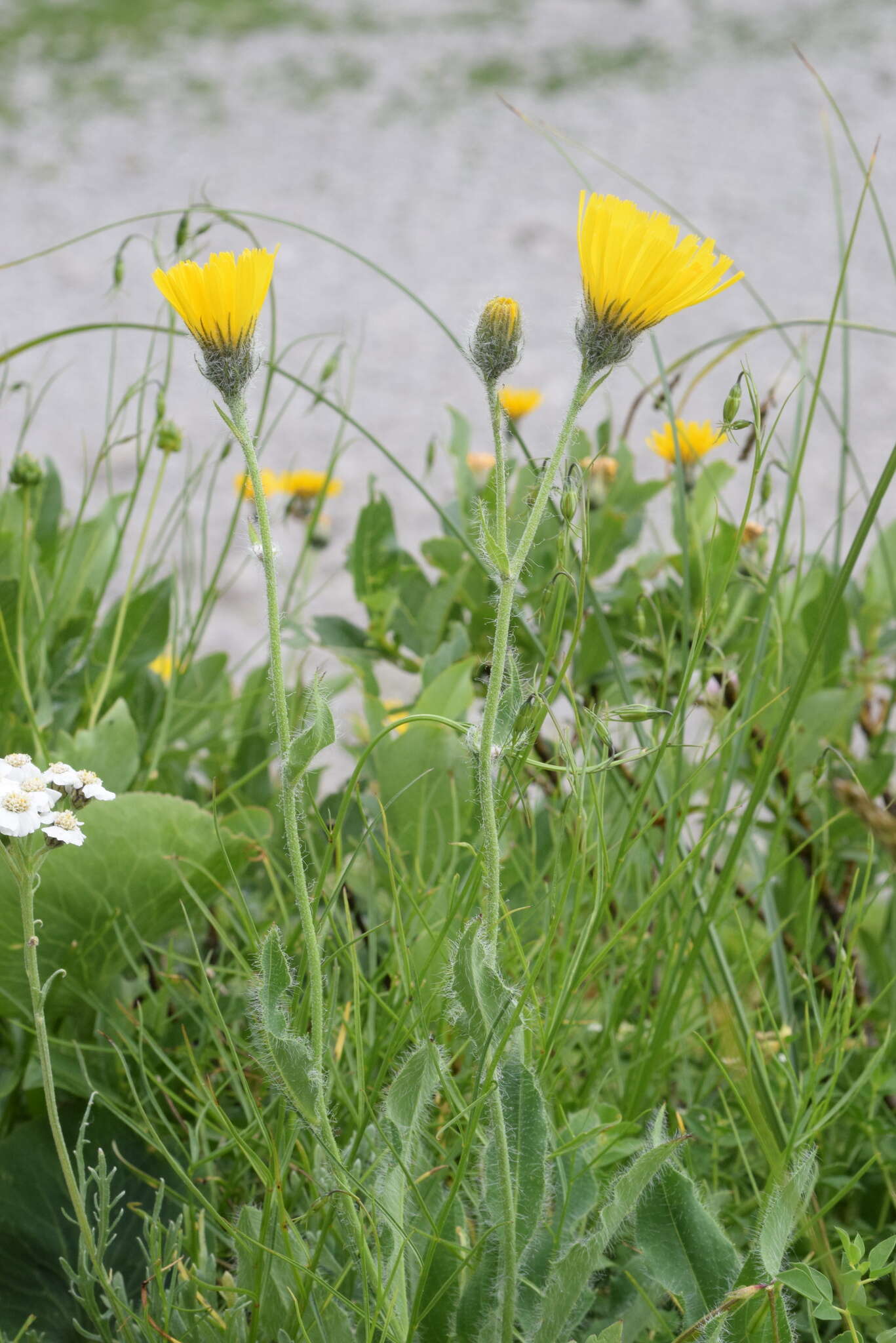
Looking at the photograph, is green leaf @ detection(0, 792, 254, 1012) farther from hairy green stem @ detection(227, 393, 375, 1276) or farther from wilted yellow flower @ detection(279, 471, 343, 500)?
wilted yellow flower @ detection(279, 471, 343, 500)

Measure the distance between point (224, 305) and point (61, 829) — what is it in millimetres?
199

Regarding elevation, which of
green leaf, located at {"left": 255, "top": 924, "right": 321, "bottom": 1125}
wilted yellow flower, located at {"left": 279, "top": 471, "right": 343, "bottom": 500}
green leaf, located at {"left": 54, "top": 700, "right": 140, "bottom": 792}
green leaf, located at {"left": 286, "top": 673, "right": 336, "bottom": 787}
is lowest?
green leaf, located at {"left": 255, "top": 924, "right": 321, "bottom": 1125}

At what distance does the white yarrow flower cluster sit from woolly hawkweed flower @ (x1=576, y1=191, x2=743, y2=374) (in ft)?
0.82

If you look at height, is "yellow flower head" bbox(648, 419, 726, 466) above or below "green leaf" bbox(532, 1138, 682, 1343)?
above

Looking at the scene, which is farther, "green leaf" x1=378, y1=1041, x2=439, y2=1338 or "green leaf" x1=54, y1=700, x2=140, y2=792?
"green leaf" x1=54, y1=700, x2=140, y2=792

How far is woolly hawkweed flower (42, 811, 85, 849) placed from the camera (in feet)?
1.45

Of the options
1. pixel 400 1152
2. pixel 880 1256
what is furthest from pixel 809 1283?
pixel 400 1152

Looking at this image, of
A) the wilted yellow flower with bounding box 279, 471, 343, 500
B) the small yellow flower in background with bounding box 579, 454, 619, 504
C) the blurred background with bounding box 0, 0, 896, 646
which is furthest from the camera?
the blurred background with bounding box 0, 0, 896, 646

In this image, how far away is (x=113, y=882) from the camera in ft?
2.25

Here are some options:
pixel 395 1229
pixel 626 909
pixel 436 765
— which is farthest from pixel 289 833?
pixel 626 909

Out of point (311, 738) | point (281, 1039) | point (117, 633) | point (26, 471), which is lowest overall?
point (281, 1039)

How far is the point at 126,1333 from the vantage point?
0.53 m

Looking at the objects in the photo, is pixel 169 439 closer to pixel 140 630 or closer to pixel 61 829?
pixel 140 630

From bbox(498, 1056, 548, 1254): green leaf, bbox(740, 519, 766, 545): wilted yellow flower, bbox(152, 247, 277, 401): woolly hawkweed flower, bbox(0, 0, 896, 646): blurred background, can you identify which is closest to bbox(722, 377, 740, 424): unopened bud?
bbox(152, 247, 277, 401): woolly hawkweed flower
